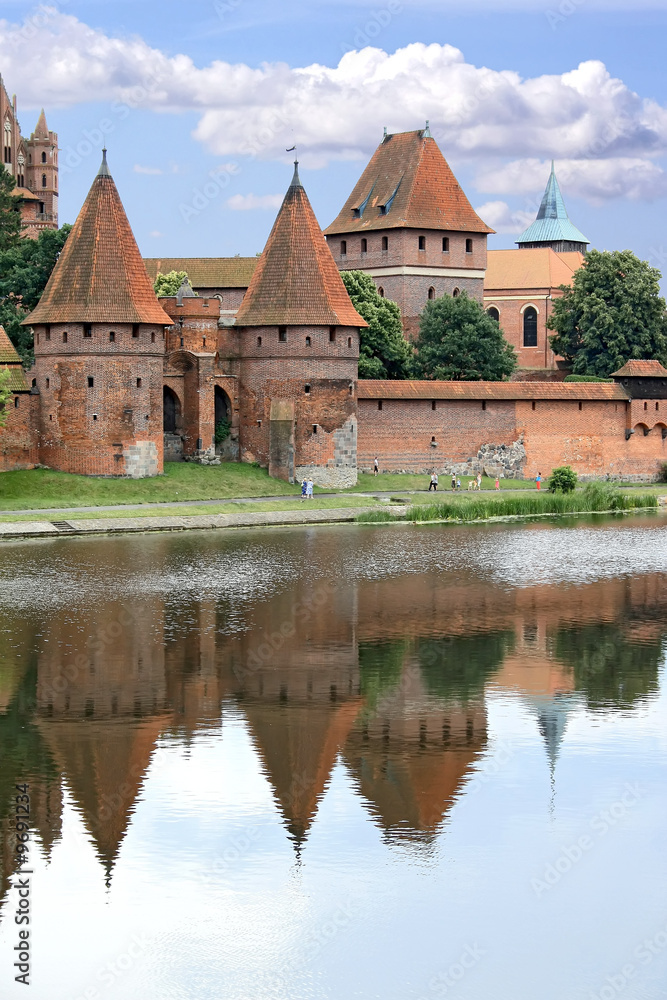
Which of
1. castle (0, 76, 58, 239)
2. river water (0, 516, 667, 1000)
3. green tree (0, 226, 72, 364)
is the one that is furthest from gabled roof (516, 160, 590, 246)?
river water (0, 516, 667, 1000)

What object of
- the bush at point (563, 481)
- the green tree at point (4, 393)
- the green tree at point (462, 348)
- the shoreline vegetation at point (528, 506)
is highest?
the green tree at point (462, 348)

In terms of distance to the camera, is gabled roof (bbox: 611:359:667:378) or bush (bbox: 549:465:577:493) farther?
gabled roof (bbox: 611:359:667:378)

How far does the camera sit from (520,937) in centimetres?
1112

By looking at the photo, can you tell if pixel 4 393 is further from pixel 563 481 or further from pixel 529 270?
pixel 529 270

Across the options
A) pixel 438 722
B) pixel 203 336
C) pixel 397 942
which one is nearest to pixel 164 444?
pixel 203 336

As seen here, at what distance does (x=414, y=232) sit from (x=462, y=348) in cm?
823

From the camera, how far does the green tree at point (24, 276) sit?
44.7 m

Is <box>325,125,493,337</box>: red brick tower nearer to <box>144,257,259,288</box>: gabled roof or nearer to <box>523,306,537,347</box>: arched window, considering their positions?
<box>144,257,259,288</box>: gabled roof

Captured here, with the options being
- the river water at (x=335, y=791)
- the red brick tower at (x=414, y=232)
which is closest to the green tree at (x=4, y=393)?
the river water at (x=335, y=791)

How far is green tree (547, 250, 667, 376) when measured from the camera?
56562mm

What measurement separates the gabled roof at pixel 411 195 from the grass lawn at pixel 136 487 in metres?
20.6

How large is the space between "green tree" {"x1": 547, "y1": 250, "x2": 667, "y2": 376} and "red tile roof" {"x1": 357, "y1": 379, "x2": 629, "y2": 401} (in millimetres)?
9863

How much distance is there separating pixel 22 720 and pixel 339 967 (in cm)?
675

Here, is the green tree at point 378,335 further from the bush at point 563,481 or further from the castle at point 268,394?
the bush at point 563,481
